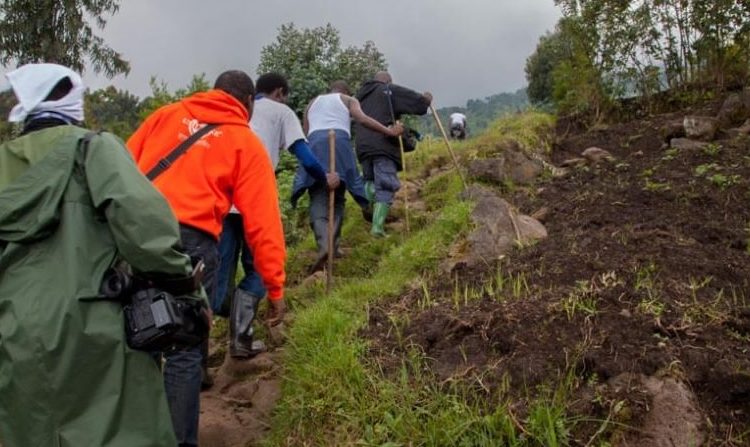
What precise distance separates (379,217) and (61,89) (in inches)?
189

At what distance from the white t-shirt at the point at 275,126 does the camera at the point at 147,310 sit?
282cm

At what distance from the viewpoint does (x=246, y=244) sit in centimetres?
473

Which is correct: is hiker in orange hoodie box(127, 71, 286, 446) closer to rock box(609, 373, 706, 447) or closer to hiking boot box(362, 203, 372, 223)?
rock box(609, 373, 706, 447)

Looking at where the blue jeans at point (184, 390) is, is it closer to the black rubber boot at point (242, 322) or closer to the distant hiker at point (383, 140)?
the black rubber boot at point (242, 322)

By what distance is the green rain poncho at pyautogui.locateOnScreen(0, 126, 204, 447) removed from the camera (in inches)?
93.4

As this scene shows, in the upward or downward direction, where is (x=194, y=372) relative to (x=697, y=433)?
upward

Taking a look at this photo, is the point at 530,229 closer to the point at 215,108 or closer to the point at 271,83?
the point at 271,83

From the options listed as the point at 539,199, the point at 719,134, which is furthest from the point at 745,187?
the point at 719,134

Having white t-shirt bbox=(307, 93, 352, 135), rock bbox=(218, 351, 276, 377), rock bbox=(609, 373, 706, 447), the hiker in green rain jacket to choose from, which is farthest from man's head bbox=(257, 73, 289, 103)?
rock bbox=(609, 373, 706, 447)

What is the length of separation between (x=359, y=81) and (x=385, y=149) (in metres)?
9.35

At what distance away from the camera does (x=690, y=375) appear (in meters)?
3.16

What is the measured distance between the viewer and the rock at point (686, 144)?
26.9 feet

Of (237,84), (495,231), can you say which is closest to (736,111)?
(495,231)

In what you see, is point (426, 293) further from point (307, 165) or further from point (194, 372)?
point (194, 372)
